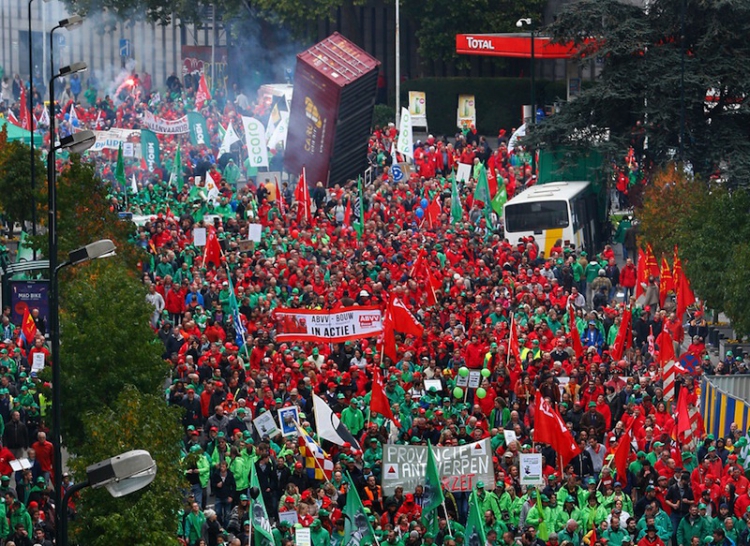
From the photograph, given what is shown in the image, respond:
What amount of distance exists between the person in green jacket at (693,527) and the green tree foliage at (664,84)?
25089 millimetres

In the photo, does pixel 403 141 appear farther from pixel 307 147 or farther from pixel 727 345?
pixel 727 345

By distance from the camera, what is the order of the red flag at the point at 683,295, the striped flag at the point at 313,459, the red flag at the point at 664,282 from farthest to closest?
1. the red flag at the point at 664,282
2. the red flag at the point at 683,295
3. the striped flag at the point at 313,459

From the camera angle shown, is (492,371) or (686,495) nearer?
(686,495)

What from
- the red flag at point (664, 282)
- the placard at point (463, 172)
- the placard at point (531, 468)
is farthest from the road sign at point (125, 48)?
the placard at point (531, 468)

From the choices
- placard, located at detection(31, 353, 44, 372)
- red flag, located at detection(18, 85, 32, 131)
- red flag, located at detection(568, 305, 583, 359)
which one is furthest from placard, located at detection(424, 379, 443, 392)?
red flag, located at detection(18, 85, 32, 131)

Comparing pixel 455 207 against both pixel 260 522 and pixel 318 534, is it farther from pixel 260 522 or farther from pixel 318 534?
pixel 260 522

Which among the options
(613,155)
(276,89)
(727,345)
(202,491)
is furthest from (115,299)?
(276,89)

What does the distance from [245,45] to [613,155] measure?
3253 centimetres

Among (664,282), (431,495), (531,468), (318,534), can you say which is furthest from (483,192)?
(318,534)

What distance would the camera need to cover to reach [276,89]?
63.0 meters

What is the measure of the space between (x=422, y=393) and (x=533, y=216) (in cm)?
1625

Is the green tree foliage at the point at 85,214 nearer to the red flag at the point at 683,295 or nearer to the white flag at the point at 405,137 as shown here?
the red flag at the point at 683,295

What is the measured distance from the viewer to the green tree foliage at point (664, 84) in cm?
4888

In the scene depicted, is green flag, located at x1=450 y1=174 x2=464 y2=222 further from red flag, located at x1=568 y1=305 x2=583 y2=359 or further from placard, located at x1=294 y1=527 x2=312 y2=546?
placard, located at x1=294 y1=527 x2=312 y2=546
